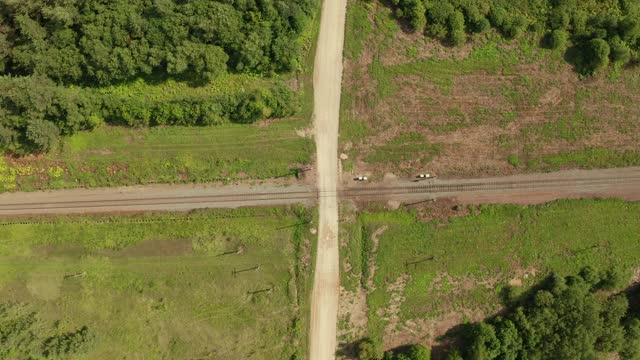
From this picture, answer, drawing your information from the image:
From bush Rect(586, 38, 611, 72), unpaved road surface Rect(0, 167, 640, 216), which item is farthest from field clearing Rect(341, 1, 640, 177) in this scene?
unpaved road surface Rect(0, 167, 640, 216)

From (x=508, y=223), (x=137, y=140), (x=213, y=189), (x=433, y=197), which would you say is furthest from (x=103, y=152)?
(x=508, y=223)

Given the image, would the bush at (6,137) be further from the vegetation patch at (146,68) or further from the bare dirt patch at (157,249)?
the bare dirt patch at (157,249)

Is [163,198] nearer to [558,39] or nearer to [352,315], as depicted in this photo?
[352,315]

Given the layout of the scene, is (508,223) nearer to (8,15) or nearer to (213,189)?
(213,189)

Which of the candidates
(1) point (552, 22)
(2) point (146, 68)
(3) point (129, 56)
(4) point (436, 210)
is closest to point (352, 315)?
(4) point (436, 210)

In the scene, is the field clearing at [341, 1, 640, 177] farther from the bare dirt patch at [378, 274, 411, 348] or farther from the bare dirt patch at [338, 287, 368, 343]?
Answer: the bare dirt patch at [338, 287, 368, 343]

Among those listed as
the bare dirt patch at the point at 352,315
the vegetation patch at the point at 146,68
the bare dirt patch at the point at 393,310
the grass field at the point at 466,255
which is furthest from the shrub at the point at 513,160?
the vegetation patch at the point at 146,68
